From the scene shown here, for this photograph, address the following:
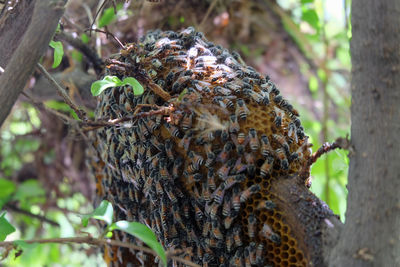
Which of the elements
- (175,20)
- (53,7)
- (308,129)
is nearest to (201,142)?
(53,7)

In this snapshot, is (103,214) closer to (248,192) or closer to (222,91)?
(248,192)

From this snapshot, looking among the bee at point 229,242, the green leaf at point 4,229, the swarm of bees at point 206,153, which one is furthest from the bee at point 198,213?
the green leaf at point 4,229

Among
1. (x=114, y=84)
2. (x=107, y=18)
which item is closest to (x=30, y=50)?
(x=114, y=84)

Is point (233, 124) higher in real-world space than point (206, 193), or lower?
higher

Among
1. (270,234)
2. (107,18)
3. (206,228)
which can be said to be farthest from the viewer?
(107,18)

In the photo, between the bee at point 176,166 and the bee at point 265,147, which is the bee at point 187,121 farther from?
the bee at point 265,147
